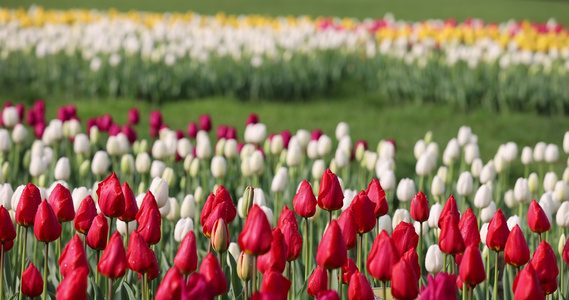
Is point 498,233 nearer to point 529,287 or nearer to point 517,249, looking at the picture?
point 517,249

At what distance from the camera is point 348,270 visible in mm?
2115

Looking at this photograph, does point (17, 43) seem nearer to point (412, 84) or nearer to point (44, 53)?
point (44, 53)

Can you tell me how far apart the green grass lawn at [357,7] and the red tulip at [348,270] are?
18.8m

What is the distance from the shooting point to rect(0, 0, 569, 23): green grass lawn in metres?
20.9

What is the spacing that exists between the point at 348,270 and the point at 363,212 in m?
0.17

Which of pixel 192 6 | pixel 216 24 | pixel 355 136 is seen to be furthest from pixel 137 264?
pixel 192 6

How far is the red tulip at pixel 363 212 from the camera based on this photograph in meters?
2.13

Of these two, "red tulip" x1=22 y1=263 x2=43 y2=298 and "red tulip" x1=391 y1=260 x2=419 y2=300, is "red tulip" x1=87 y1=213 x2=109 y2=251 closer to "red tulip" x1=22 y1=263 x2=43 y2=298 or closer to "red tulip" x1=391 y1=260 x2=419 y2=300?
"red tulip" x1=22 y1=263 x2=43 y2=298

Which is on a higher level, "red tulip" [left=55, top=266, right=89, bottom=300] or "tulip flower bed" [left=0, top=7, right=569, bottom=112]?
"tulip flower bed" [left=0, top=7, right=569, bottom=112]

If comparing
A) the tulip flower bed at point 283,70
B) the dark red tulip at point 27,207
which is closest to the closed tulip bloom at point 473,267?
the dark red tulip at point 27,207

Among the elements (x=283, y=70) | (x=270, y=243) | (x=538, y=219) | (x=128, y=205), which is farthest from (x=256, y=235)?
(x=283, y=70)

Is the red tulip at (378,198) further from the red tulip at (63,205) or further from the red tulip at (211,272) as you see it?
the red tulip at (63,205)

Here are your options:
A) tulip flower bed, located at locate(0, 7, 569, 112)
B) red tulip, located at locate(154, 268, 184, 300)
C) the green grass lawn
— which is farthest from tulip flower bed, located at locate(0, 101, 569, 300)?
the green grass lawn

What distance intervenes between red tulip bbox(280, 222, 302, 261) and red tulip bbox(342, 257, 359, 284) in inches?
5.8
